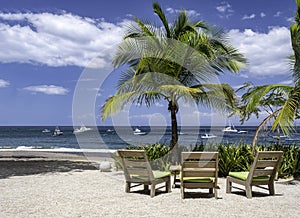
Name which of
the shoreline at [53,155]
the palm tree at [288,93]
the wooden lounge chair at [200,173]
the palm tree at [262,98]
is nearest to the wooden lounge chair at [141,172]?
the wooden lounge chair at [200,173]

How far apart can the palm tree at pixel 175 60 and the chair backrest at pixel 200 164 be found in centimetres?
394

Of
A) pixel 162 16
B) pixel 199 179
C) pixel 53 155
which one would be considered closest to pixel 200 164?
pixel 199 179

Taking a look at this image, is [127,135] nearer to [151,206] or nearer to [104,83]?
[104,83]

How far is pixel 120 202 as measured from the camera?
605cm

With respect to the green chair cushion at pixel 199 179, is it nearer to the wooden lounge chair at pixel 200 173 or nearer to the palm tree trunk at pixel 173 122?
the wooden lounge chair at pixel 200 173

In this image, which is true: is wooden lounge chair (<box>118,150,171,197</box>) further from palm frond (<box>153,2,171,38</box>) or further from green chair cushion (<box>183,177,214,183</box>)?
palm frond (<box>153,2,171,38</box>)

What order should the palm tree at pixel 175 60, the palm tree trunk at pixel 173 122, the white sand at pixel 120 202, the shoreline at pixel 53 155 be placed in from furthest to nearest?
the shoreline at pixel 53 155
the palm tree trunk at pixel 173 122
the palm tree at pixel 175 60
the white sand at pixel 120 202

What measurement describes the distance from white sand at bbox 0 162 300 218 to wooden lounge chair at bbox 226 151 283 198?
11.1 inches

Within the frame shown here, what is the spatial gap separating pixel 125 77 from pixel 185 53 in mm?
2262

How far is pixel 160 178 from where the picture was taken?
685cm

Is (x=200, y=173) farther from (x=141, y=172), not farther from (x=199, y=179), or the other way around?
(x=141, y=172)

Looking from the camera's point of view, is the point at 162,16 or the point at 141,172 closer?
the point at 141,172

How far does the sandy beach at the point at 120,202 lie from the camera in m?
5.29

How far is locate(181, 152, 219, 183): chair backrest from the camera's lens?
631 centimetres
